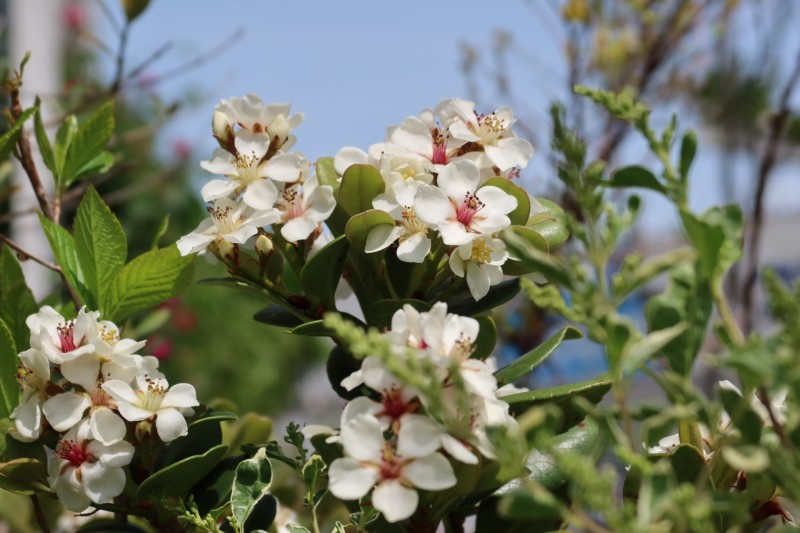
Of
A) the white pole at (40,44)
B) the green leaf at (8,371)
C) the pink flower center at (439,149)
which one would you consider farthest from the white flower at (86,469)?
the white pole at (40,44)

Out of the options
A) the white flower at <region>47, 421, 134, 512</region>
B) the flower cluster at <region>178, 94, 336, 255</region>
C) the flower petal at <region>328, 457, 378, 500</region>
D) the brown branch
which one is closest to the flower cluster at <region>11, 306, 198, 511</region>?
the white flower at <region>47, 421, 134, 512</region>

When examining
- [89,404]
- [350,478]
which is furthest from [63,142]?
[350,478]

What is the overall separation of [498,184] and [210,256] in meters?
0.25

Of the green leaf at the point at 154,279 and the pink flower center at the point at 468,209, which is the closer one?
the pink flower center at the point at 468,209

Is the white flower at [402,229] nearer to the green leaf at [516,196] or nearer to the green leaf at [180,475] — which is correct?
the green leaf at [516,196]

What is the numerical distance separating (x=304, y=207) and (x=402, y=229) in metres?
0.10

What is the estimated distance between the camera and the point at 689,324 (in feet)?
1.73

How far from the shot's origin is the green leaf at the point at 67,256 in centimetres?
83

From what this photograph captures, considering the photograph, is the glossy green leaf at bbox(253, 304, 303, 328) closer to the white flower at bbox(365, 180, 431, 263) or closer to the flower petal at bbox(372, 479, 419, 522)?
the white flower at bbox(365, 180, 431, 263)

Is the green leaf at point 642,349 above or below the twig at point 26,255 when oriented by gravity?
above

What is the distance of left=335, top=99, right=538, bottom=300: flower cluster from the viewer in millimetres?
695

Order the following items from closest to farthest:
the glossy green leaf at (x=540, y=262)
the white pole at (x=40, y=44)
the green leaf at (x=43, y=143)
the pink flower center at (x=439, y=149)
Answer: the glossy green leaf at (x=540, y=262) → the pink flower center at (x=439, y=149) → the green leaf at (x=43, y=143) → the white pole at (x=40, y=44)

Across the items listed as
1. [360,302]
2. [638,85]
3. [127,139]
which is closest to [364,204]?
[360,302]

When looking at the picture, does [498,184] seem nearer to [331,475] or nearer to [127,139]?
[331,475]
